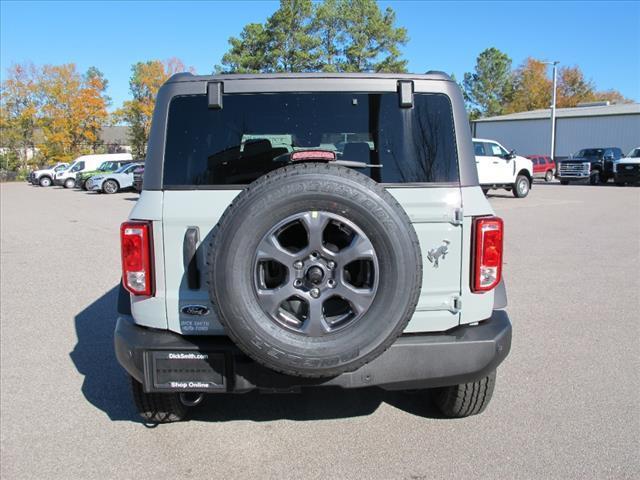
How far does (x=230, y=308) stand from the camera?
8.71ft

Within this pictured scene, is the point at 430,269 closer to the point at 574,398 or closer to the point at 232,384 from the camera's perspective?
the point at 232,384

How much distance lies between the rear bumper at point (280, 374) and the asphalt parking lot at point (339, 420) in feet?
1.82

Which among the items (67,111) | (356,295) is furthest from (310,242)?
(67,111)

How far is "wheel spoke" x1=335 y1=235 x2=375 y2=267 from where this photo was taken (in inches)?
105

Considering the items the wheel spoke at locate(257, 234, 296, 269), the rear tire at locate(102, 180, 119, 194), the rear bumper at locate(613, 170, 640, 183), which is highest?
the wheel spoke at locate(257, 234, 296, 269)

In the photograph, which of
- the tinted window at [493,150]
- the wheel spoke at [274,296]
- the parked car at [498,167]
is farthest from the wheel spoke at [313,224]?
the tinted window at [493,150]

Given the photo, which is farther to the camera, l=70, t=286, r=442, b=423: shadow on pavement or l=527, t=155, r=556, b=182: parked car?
l=527, t=155, r=556, b=182: parked car

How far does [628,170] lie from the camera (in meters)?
28.6

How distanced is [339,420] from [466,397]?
2.74 feet

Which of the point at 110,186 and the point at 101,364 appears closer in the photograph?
the point at 101,364

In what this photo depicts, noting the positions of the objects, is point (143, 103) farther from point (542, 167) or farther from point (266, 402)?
point (266, 402)

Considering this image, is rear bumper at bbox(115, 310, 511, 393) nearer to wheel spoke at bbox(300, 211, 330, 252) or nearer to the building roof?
wheel spoke at bbox(300, 211, 330, 252)

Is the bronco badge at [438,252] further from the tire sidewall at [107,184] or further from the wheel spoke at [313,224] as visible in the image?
the tire sidewall at [107,184]

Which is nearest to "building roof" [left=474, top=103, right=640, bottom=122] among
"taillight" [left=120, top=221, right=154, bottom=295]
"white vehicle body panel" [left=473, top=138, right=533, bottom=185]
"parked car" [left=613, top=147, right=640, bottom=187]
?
"parked car" [left=613, top=147, right=640, bottom=187]
